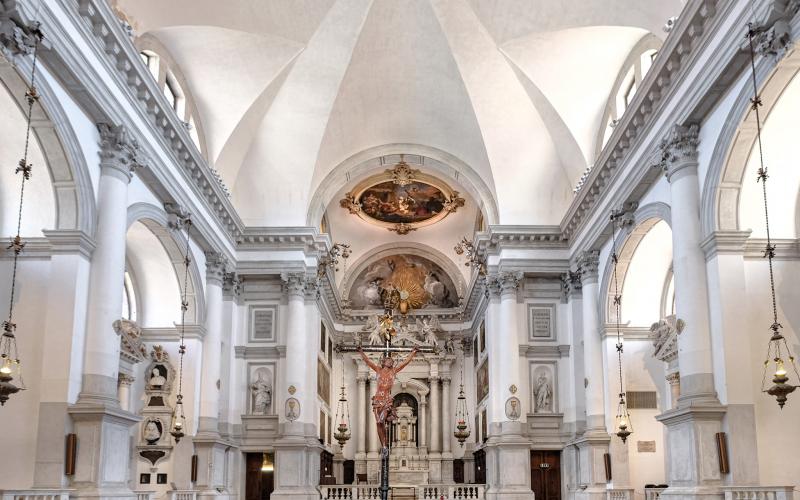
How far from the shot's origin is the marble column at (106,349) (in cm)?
1545

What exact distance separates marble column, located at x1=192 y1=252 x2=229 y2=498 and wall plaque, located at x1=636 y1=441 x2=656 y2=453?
11306mm

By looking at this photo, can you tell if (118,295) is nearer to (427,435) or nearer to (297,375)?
(297,375)

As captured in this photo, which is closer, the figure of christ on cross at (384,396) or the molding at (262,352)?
the figure of christ on cross at (384,396)

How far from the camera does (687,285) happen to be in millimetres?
16797

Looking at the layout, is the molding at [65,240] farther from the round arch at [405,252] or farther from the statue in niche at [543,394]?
the round arch at [405,252]

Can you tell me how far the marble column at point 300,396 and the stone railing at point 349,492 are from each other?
629 mm

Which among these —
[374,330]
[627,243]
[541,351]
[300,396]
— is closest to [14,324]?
[627,243]

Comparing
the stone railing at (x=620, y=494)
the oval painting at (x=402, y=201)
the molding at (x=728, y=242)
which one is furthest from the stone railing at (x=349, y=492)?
the molding at (x=728, y=242)

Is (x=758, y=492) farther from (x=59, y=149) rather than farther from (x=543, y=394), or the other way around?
(x=543, y=394)

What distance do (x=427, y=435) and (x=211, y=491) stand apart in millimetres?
16592

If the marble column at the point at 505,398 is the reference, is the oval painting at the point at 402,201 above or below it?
above

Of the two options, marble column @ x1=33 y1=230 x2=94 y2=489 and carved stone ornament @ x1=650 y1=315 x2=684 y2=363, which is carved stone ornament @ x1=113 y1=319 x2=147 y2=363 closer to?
marble column @ x1=33 y1=230 x2=94 y2=489

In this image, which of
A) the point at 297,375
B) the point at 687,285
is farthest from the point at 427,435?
the point at 687,285

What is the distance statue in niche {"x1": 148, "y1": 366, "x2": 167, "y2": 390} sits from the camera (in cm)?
2339
